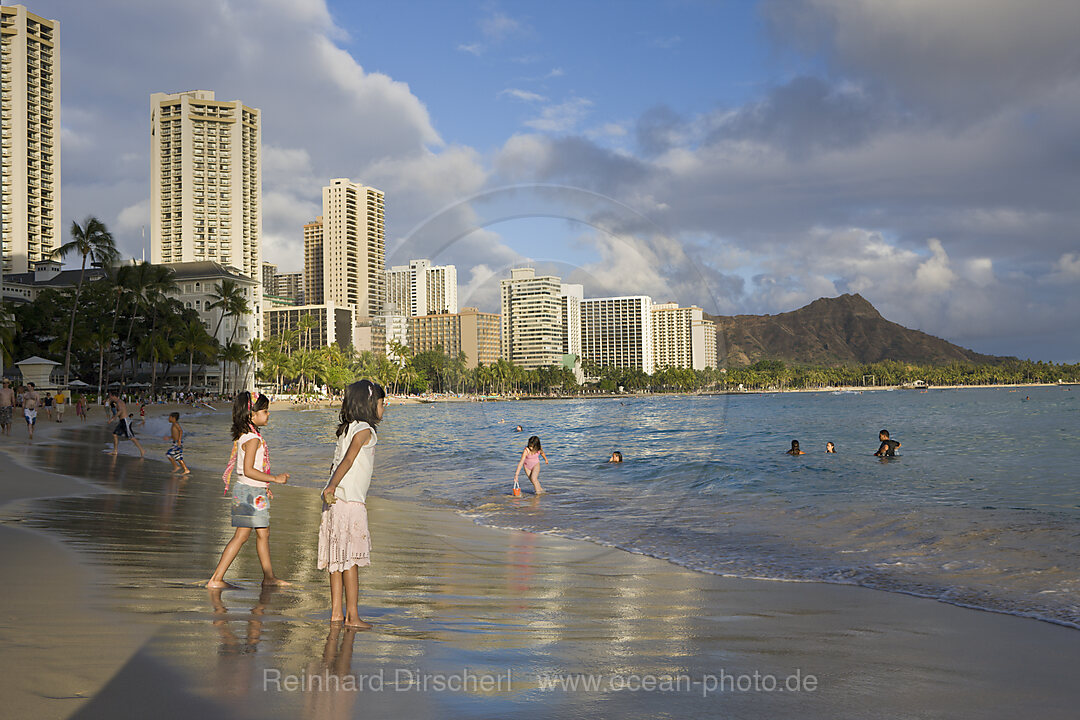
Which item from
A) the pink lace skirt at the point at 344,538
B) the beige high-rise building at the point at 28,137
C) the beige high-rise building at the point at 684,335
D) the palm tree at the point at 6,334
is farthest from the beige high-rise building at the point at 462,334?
the beige high-rise building at the point at 28,137

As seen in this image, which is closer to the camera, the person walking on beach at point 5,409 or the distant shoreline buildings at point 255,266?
the distant shoreline buildings at point 255,266

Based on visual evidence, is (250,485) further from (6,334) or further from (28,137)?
(28,137)

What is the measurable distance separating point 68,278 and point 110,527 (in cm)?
12350

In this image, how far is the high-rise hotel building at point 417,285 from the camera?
8.61m

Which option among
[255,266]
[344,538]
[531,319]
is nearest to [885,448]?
[531,319]

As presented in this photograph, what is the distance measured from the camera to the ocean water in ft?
30.5

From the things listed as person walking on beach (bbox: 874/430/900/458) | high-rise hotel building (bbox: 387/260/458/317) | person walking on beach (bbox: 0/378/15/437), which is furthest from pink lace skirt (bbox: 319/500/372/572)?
person walking on beach (bbox: 0/378/15/437)

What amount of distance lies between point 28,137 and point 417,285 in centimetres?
16791

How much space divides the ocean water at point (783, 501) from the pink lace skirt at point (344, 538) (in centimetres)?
443

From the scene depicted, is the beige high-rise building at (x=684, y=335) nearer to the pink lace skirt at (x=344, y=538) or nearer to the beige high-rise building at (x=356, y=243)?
the beige high-rise building at (x=356, y=243)

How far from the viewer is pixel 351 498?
5516 mm

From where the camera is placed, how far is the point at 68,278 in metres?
113

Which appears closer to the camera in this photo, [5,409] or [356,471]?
[356,471]

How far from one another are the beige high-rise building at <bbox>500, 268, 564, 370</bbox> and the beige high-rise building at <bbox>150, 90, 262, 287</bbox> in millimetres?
181475
